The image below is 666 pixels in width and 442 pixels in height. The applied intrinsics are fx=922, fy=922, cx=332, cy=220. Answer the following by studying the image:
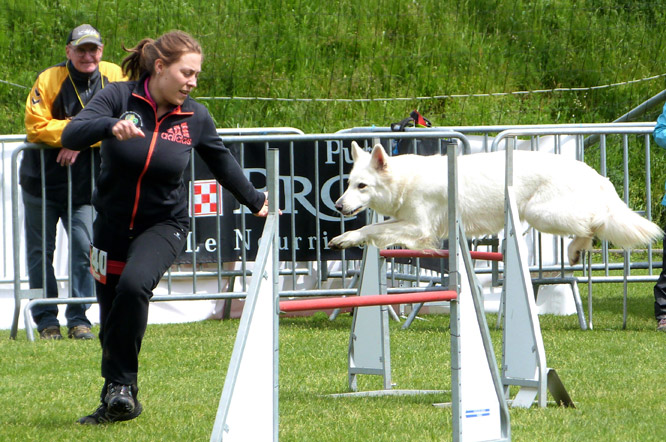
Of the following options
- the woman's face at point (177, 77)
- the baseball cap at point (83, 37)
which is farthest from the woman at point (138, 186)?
the baseball cap at point (83, 37)

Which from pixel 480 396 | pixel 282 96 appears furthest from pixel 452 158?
pixel 282 96

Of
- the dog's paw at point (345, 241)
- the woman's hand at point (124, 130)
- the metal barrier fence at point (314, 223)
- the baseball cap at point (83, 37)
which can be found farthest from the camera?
the metal barrier fence at point (314, 223)

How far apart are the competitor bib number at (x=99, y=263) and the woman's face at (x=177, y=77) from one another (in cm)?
76

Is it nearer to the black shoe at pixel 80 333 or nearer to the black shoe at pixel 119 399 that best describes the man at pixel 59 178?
the black shoe at pixel 80 333

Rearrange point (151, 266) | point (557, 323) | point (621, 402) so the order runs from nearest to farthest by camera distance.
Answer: point (151, 266) → point (621, 402) → point (557, 323)

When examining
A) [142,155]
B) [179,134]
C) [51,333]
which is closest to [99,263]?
[142,155]

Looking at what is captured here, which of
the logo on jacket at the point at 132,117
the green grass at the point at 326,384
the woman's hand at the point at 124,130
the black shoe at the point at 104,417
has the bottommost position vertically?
the green grass at the point at 326,384

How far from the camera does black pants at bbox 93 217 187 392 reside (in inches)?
154

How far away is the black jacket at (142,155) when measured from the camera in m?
3.96

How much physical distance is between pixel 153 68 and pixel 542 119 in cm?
981

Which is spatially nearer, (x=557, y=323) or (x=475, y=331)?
(x=475, y=331)

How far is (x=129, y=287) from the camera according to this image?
388cm

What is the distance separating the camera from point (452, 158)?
3629 mm

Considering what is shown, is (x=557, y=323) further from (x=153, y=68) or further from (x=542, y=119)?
(x=542, y=119)
